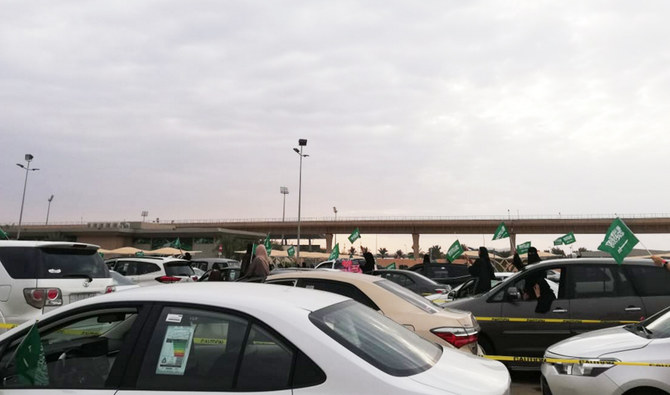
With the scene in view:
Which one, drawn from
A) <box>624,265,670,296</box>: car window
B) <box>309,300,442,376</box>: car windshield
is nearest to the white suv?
<box>309,300,442,376</box>: car windshield

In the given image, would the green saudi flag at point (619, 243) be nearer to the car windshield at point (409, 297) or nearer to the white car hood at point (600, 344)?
the white car hood at point (600, 344)

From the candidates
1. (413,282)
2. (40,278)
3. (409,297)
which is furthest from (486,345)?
(40,278)

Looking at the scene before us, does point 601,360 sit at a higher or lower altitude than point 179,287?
lower

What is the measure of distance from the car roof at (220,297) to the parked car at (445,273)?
14.6m

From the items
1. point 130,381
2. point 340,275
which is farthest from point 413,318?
point 130,381

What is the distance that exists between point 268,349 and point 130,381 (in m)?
0.74

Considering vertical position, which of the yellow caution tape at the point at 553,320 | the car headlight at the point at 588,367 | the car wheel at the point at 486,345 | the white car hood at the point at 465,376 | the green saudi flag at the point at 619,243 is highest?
the green saudi flag at the point at 619,243

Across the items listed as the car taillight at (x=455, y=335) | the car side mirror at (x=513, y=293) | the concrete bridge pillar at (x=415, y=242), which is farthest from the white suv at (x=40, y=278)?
the concrete bridge pillar at (x=415, y=242)

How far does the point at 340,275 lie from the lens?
235 inches

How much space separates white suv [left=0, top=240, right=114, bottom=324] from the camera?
641 cm

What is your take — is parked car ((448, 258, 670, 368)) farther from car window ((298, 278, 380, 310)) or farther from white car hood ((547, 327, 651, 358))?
car window ((298, 278, 380, 310))

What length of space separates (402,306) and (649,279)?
386 cm

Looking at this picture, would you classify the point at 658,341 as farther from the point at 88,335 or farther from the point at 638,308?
the point at 88,335

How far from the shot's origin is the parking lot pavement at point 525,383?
20.7ft
